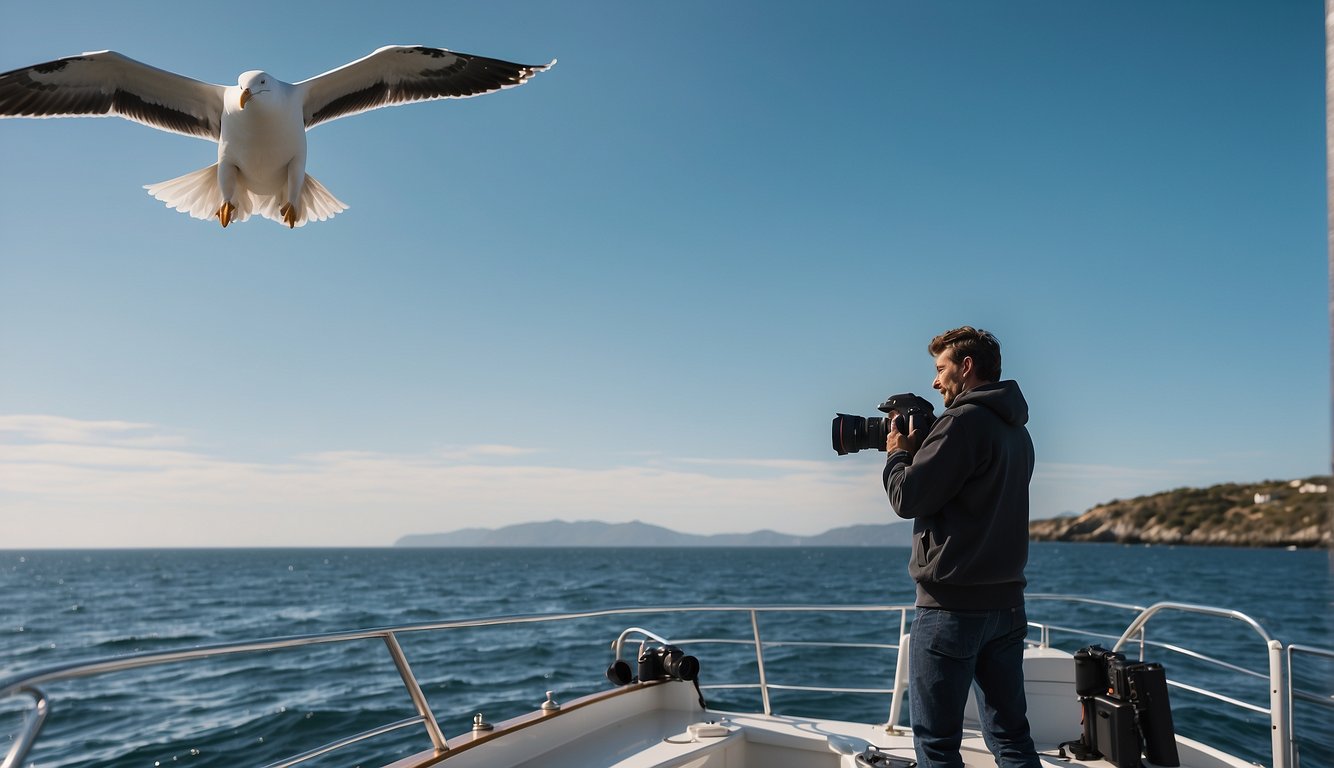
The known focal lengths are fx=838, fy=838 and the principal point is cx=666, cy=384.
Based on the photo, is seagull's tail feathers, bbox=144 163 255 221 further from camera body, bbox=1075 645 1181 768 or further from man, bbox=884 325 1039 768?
camera body, bbox=1075 645 1181 768

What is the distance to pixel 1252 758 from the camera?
24.5 ft

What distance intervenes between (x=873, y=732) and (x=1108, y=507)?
108627mm

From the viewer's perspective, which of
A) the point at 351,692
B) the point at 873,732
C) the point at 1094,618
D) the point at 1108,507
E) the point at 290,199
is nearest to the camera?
the point at 873,732

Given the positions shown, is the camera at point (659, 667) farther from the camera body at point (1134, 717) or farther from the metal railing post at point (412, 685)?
the camera body at point (1134, 717)

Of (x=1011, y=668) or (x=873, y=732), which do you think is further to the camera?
(x=873, y=732)

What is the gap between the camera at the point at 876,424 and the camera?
237cm

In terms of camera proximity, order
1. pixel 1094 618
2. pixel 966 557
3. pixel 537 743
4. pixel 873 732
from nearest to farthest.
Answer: pixel 966 557 < pixel 537 743 < pixel 873 732 < pixel 1094 618

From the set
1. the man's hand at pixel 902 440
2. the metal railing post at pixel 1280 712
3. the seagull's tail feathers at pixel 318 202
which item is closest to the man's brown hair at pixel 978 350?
the man's hand at pixel 902 440

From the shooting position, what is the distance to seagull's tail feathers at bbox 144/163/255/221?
556 centimetres

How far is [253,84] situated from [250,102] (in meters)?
0.11

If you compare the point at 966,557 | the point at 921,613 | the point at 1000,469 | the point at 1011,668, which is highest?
the point at 1000,469

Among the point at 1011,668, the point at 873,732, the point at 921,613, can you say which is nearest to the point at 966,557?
the point at 921,613

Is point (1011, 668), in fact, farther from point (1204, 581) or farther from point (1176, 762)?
point (1204, 581)

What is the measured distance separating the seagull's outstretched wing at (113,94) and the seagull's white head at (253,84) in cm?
90
